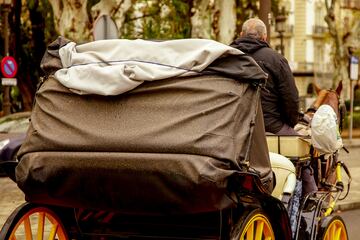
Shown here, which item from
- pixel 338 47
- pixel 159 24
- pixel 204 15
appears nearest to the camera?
pixel 204 15

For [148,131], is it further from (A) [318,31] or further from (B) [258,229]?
(A) [318,31]

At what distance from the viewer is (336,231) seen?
6508mm

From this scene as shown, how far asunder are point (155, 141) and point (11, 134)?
37.5ft

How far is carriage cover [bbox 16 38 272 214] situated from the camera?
4711mm

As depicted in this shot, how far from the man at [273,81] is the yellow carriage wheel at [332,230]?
0.75m

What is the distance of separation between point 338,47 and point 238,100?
123ft

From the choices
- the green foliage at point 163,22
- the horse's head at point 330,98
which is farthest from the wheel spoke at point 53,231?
the green foliage at point 163,22

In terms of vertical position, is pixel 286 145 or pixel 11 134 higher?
pixel 286 145

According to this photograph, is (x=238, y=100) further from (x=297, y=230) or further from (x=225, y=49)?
(x=297, y=230)

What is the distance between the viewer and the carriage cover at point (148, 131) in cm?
471

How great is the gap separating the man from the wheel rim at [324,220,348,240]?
783 millimetres

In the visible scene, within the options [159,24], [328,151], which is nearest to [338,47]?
[159,24]

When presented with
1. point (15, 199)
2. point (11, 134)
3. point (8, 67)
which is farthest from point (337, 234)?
point (8, 67)

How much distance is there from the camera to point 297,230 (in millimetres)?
5941
